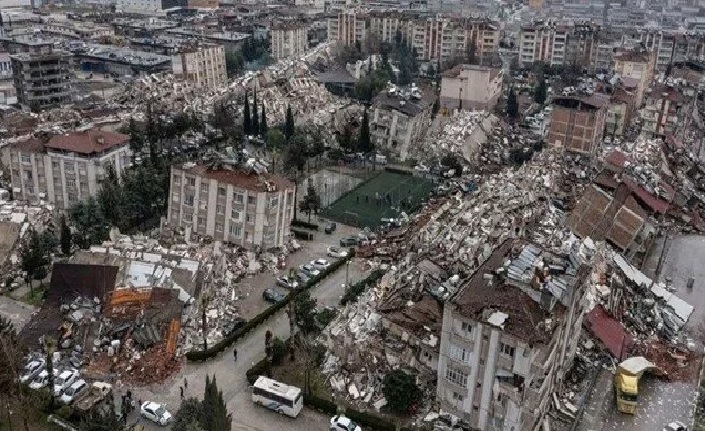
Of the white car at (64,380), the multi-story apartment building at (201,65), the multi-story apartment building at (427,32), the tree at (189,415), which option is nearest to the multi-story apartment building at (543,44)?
the multi-story apartment building at (427,32)

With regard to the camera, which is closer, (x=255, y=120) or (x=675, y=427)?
(x=675, y=427)

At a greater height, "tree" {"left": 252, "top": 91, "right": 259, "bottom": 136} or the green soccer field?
"tree" {"left": 252, "top": 91, "right": 259, "bottom": 136}

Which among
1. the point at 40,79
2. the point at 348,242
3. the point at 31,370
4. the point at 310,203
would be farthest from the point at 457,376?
the point at 40,79

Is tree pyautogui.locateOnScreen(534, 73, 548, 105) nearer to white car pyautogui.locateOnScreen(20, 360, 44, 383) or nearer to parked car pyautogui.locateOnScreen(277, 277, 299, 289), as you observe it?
parked car pyautogui.locateOnScreen(277, 277, 299, 289)

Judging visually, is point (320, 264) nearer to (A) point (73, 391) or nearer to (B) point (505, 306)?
→ (A) point (73, 391)

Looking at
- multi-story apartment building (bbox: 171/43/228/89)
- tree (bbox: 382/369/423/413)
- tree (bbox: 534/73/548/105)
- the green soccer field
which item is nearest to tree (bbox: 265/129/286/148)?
the green soccer field

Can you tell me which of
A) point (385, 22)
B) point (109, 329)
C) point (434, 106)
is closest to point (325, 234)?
point (109, 329)

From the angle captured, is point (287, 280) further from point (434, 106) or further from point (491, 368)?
point (434, 106)
